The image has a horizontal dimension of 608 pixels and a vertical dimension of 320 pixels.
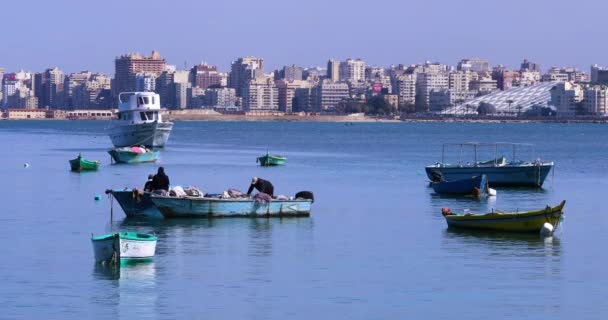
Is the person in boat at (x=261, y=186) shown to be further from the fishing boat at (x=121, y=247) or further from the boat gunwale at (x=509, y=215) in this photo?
the fishing boat at (x=121, y=247)

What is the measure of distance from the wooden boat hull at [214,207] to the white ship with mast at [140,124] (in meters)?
52.0

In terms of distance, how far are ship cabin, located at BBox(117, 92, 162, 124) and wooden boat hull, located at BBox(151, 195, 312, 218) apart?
53.5 metres

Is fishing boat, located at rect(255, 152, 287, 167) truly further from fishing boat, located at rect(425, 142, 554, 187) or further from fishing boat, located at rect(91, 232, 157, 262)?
fishing boat, located at rect(91, 232, 157, 262)

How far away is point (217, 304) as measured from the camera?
22.9 m

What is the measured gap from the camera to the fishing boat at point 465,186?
45094 mm

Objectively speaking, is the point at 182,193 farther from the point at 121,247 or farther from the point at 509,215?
the point at 121,247

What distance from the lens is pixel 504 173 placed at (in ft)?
166

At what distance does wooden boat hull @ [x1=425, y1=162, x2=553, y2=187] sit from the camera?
50375mm

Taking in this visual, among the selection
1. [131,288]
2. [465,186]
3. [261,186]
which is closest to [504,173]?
[465,186]

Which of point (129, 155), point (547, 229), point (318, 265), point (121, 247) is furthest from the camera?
point (129, 155)

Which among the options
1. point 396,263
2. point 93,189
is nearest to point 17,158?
point 93,189

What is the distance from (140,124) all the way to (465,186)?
44.2 m

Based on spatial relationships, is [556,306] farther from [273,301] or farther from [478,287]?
[273,301]

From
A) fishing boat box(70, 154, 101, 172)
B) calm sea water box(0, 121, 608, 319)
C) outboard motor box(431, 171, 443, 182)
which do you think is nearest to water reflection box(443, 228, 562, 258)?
calm sea water box(0, 121, 608, 319)
